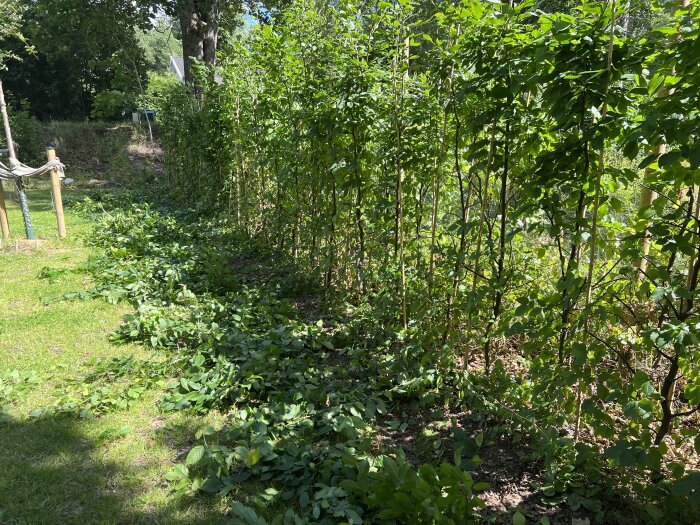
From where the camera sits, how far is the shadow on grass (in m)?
2.55

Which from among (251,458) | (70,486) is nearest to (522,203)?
(251,458)

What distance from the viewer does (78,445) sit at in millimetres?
3156

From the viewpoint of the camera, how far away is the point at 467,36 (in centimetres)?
299

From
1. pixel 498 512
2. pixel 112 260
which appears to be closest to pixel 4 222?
pixel 112 260

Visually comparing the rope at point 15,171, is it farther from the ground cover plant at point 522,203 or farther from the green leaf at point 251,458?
the green leaf at point 251,458

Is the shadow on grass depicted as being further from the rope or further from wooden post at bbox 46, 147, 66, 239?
wooden post at bbox 46, 147, 66, 239

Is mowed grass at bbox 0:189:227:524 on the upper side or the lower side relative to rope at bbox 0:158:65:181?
lower

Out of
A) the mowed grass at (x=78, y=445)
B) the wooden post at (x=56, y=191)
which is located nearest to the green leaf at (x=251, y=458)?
the mowed grass at (x=78, y=445)

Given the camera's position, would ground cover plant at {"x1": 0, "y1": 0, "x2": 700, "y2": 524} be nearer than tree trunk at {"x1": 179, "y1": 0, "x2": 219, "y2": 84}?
Yes

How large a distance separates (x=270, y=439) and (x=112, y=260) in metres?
5.00

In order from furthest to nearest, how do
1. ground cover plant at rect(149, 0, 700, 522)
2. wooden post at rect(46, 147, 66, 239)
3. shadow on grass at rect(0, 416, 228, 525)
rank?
wooden post at rect(46, 147, 66, 239), shadow on grass at rect(0, 416, 228, 525), ground cover plant at rect(149, 0, 700, 522)

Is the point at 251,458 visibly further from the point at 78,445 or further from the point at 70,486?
the point at 78,445

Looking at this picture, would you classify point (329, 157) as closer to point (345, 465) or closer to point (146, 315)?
point (146, 315)

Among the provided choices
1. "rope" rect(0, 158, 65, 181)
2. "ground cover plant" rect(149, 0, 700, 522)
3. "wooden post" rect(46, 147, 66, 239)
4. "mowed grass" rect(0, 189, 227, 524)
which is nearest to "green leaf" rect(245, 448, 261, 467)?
"mowed grass" rect(0, 189, 227, 524)
